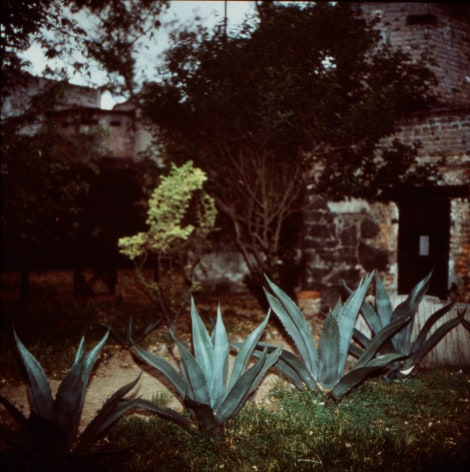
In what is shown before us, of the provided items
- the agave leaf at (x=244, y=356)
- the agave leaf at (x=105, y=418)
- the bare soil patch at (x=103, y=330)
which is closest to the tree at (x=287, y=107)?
the bare soil patch at (x=103, y=330)

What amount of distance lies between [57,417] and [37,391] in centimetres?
18

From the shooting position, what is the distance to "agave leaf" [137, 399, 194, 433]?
105 inches

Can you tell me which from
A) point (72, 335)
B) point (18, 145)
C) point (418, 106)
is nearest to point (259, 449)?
point (72, 335)

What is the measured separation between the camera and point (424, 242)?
7.16 metres

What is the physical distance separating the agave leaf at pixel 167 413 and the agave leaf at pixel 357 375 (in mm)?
1124

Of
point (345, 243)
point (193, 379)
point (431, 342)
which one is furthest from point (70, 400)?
point (345, 243)

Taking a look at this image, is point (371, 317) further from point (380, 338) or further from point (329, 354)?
point (329, 354)

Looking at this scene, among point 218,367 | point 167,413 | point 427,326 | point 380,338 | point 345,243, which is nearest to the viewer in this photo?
point 167,413

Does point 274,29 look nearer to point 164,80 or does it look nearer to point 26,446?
point 164,80

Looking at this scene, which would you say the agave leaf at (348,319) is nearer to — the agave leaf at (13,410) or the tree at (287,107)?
the agave leaf at (13,410)

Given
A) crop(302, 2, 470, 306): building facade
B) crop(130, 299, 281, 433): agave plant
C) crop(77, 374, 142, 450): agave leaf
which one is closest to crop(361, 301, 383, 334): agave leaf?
crop(130, 299, 281, 433): agave plant

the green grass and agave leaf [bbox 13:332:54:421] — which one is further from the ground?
agave leaf [bbox 13:332:54:421]

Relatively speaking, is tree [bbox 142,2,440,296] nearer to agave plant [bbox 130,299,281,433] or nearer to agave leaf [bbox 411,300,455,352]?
agave leaf [bbox 411,300,455,352]

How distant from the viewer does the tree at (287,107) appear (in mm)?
6297
